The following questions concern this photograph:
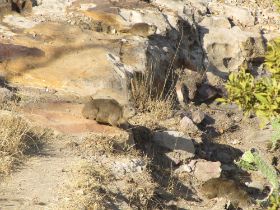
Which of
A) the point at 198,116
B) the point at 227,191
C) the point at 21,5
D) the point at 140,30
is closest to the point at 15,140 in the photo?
the point at 227,191

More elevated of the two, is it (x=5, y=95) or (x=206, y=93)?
(x=5, y=95)

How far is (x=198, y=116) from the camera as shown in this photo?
1122 centimetres

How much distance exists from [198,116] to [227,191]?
2780mm

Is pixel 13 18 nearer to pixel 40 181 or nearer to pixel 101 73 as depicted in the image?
pixel 101 73

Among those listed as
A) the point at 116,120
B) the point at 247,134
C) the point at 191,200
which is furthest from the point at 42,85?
the point at 247,134

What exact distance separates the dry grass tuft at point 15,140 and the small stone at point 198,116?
374 centimetres

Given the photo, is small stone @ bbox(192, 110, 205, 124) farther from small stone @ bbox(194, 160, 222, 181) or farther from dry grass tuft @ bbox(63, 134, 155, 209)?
dry grass tuft @ bbox(63, 134, 155, 209)

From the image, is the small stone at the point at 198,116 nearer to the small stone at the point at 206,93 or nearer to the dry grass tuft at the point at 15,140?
the small stone at the point at 206,93

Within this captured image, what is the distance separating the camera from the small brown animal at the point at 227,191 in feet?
28.2

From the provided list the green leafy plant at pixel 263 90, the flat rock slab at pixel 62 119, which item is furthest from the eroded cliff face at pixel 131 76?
the green leafy plant at pixel 263 90

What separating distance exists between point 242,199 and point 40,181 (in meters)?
3.15

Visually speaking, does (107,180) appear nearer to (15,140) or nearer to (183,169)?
(15,140)

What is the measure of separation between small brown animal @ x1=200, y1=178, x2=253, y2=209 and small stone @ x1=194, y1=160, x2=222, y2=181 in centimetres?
48

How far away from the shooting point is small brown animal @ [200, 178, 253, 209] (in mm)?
8609
